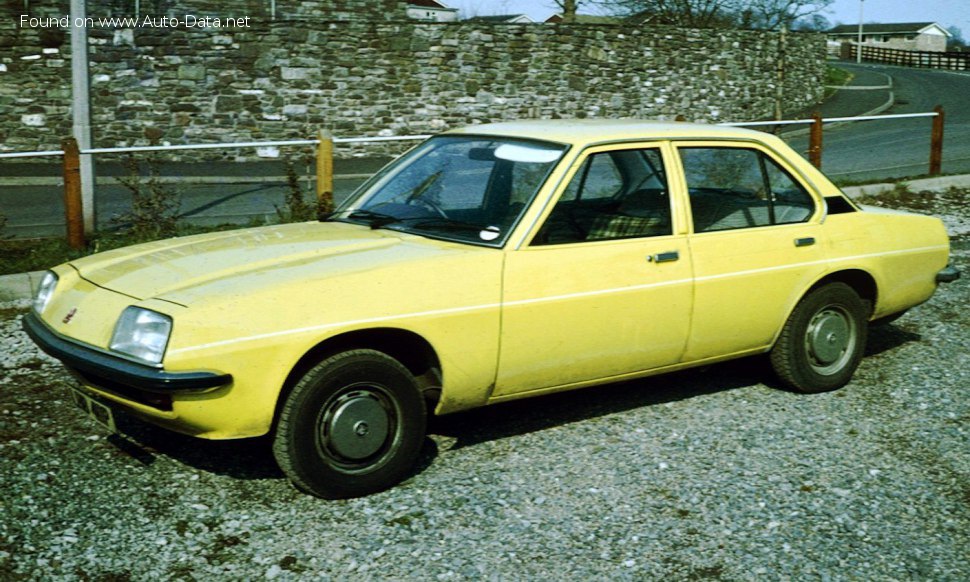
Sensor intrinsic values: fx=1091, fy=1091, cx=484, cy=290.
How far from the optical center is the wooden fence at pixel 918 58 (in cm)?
7212

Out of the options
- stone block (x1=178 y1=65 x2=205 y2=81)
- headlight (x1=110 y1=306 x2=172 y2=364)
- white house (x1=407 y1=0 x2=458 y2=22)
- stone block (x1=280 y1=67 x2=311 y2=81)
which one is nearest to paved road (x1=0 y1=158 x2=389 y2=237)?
stone block (x1=178 y1=65 x2=205 y2=81)

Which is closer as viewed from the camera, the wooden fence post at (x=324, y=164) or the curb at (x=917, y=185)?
the wooden fence post at (x=324, y=164)

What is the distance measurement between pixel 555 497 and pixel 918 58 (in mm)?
81551

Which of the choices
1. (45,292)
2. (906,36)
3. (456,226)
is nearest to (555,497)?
(456,226)

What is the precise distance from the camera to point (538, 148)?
5.39 meters

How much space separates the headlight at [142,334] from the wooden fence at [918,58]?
2939 inches

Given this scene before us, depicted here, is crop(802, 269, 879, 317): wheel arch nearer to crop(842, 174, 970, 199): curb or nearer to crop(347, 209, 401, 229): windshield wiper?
crop(347, 209, 401, 229): windshield wiper

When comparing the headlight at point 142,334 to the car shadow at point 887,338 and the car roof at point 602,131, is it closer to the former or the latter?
the car roof at point 602,131

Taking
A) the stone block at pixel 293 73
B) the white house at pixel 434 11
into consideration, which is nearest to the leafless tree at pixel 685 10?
the stone block at pixel 293 73

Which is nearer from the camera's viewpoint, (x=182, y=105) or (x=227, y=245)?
(x=227, y=245)

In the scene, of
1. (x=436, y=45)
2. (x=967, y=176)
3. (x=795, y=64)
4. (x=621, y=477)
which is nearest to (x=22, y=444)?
(x=621, y=477)

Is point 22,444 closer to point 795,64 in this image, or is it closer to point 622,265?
point 622,265

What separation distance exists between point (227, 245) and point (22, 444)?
1.35 meters

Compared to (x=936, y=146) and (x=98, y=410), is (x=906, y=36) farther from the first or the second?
(x=98, y=410)
